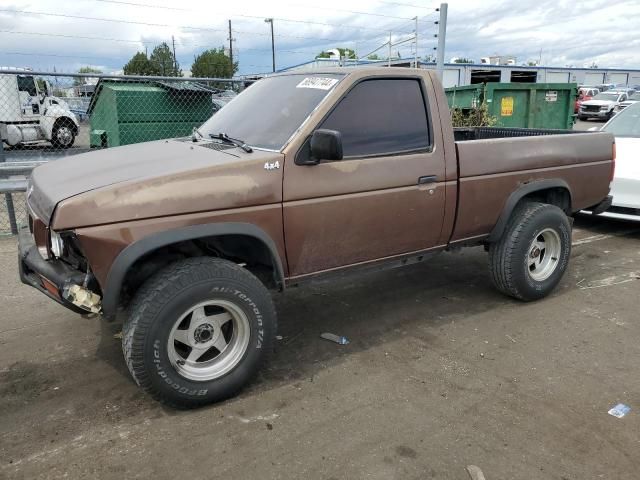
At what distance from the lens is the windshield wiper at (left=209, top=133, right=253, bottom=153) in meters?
3.36

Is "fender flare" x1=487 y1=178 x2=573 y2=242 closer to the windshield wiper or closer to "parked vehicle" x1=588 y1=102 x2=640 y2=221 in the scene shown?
the windshield wiper

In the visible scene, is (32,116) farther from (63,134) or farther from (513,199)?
(513,199)

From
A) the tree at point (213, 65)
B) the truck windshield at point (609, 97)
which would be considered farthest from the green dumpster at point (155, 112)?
the tree at point (213, 65)

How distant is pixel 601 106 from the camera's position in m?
30.4

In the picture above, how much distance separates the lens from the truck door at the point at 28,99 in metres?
16.6

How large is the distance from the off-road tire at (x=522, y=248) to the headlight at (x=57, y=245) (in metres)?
3.36

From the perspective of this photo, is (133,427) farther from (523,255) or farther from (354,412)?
(523,255)

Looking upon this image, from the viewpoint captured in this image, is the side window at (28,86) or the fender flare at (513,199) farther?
the side window at (28,86)

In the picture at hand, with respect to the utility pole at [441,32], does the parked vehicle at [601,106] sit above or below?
below

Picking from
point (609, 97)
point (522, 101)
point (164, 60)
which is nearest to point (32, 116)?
point (522, 101)

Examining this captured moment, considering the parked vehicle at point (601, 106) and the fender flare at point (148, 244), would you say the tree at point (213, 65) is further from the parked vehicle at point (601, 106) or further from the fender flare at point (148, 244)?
the fender flare at point (148, 244)

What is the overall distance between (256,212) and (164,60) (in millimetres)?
60807

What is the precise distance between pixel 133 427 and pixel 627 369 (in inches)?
125

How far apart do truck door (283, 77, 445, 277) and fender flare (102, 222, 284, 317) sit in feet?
1.21
